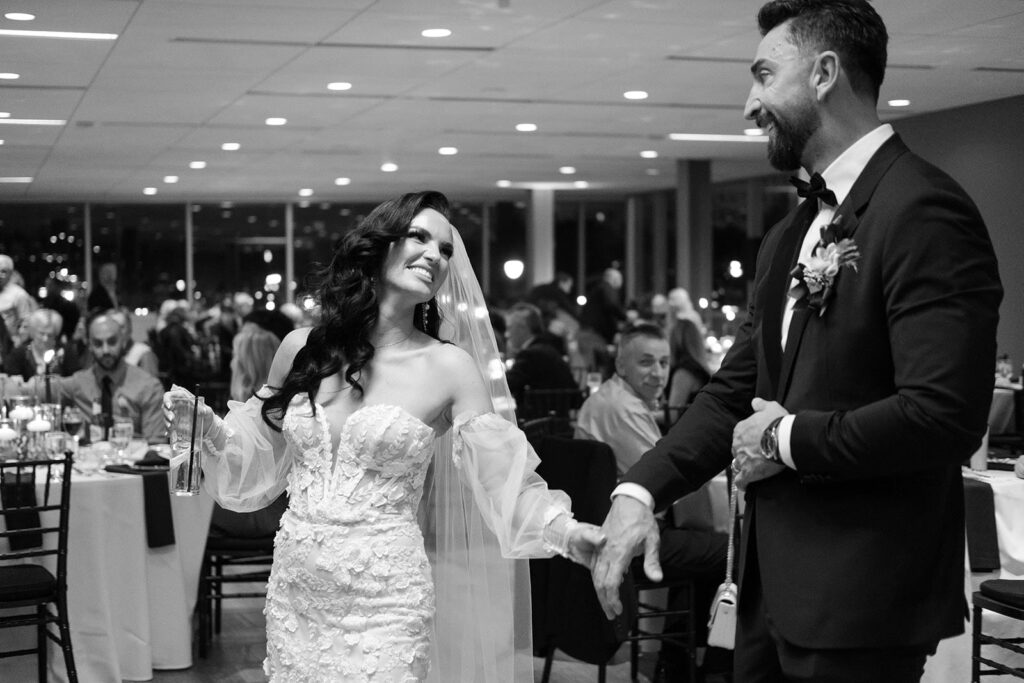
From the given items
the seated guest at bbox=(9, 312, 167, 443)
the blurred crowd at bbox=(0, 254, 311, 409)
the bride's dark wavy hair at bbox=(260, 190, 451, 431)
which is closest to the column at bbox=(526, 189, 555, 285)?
the blurred crowd at bbox=(0, 254, 311, 409)

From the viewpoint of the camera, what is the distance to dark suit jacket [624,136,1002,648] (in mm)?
1825

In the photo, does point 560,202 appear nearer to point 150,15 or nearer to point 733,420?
point 150,15

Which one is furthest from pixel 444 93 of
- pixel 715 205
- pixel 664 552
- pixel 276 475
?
pixel 715 205

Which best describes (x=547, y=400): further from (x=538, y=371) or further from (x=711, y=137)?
(x=711, y=137)

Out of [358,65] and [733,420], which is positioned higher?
[358,65]

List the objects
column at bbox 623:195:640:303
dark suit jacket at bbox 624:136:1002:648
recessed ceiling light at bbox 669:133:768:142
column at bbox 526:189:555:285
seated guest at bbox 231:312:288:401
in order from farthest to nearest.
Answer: column at bbox 623:195:640:303 → column at bbox 526:189:555:285 → recessed ceiling light at bbox 669:133:768:142 → seated guest at bbox 231:312:288:401 → dark suit jacket at bbox 624:136:1002:648

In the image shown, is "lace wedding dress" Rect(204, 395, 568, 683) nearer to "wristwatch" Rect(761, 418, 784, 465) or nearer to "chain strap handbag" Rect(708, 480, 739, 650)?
"chain strap handbag" Rect(708, 480, 739, 650)

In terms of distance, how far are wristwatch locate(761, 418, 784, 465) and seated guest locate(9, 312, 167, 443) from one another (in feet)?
16.6

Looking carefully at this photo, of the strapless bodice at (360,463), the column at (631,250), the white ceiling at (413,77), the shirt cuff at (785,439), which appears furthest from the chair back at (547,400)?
the column at (631,250)

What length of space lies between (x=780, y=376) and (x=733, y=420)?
0.22 meters

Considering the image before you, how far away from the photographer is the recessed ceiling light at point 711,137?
13.3m

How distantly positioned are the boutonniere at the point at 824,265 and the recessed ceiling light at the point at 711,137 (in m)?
11.5

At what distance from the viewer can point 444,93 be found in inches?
394

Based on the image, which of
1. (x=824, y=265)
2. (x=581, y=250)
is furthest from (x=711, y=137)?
(x=824, y=265)
